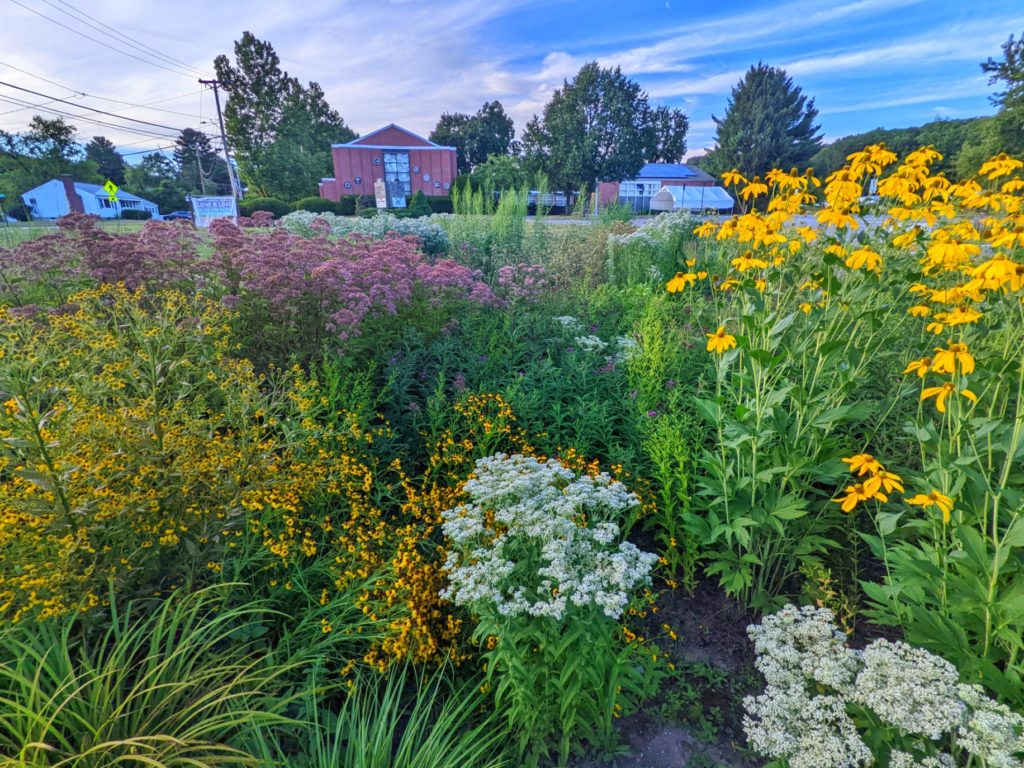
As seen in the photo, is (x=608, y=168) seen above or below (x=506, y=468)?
above

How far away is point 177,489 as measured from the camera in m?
1.76

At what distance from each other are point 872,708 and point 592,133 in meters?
32.1

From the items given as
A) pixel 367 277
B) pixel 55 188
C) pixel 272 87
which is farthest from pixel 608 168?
pixel 55 188

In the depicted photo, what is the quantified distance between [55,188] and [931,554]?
51.2m

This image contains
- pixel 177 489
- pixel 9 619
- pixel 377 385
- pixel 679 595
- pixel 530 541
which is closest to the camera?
pixel 9 619

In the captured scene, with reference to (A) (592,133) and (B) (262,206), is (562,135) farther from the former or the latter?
(B) (262,206)

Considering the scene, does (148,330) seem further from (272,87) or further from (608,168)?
(272,87)

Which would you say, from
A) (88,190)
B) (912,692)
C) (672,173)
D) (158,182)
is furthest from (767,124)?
(158,182)

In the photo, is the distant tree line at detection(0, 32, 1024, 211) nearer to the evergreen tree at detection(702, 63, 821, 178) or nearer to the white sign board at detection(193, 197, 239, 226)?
the evergreen tree at detection(702, 63, 821, 178)

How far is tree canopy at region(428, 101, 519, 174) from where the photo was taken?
47594mm

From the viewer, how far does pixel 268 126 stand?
96.7 ft

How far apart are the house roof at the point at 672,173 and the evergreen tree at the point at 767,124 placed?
2.27m

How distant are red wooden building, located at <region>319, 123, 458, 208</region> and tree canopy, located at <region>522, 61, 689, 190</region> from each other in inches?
260

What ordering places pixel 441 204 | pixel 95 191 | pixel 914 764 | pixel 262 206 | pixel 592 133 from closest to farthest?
pixel 914 764 → pixel 262 206 → pixel 441 204 → pixel 592 133 → pixel 95 191
